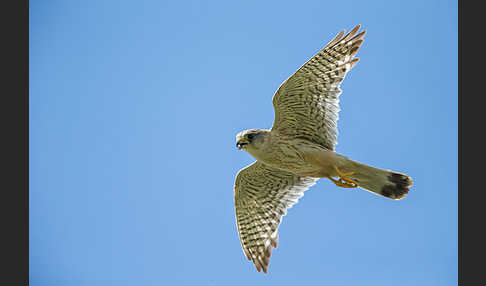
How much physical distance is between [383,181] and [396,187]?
18 cm

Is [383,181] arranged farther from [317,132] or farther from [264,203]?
[264,203]

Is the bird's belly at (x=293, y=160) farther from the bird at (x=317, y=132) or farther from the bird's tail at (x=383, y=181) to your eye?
the bird's tail at (x=383, y=181)

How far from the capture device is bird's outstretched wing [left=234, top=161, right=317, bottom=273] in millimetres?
6816

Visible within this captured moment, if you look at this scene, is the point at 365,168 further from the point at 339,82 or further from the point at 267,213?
the point at 267,213

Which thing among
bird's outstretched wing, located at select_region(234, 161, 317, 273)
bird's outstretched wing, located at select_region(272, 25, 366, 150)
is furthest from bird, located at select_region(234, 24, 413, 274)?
bird's outstretched wing, located at select_region(234, 161, 317, 273)

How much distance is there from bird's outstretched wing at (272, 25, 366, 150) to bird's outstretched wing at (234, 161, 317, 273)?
935 millimetres

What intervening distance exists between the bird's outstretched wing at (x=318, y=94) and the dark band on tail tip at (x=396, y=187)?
834 mm

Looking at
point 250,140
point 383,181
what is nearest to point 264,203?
point 250,140

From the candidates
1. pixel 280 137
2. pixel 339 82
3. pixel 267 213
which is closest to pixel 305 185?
pixel 267 213

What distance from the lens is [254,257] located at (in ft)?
22.6

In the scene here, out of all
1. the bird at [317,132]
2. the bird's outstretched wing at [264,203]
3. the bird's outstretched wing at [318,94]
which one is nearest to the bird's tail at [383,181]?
the bird at [317,132]

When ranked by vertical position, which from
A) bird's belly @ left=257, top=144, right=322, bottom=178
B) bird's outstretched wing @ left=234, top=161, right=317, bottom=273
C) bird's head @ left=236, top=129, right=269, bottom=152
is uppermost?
bird's head @ left=236, top=129, right=269, bottom=152

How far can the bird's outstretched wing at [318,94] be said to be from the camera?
5.74 meters

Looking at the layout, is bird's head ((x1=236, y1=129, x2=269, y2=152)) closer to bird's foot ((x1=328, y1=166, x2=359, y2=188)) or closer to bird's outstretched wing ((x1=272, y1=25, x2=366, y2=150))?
bird's outstretched wing ((x1=272, y1=25, x2=366, y2=150))
